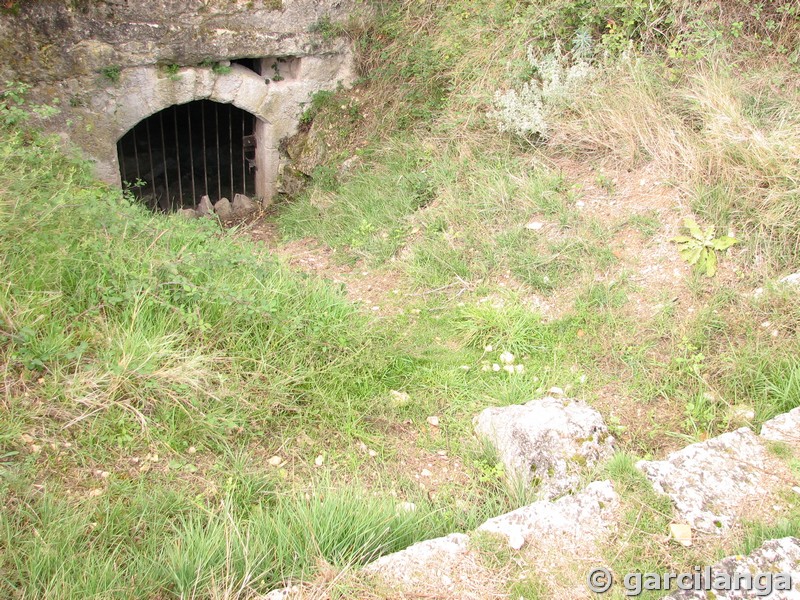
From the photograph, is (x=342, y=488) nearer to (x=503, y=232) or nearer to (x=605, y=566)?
(x=605, y=566)

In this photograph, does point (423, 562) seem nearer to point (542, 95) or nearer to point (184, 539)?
point (184, 539)

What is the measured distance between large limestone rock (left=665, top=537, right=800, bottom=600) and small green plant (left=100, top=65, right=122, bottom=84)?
5480 millimetres

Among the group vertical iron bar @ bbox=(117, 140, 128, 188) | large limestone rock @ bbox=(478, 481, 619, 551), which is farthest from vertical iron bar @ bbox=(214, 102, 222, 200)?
large limestone rock @ bbox=(478, 481, 619, 551)

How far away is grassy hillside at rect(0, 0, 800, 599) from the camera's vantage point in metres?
2.50

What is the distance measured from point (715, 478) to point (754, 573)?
1.63ft

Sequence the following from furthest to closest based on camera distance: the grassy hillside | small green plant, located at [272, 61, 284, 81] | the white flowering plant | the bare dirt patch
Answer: small green plant, located at [272, 61, 284, 81]
the white flowering plant
the bare dirt patch
the grassy hillside

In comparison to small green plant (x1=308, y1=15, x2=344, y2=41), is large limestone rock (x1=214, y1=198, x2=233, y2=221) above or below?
below

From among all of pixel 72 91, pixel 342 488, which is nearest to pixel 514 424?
pixel 342 488

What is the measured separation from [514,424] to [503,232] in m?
1.78

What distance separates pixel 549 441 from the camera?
3012mm

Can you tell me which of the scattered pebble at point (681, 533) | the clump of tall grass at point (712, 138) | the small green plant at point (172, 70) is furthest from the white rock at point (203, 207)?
the scattered pebble at point (681, 533)

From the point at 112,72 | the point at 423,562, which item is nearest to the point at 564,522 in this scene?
the point at 423,562

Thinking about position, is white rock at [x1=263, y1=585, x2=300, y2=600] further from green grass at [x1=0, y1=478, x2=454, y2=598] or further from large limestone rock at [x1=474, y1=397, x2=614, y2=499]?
large limestone rock at [x1=474, y1=397, x2=614, y2=499]

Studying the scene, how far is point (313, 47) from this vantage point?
21.0 feet
